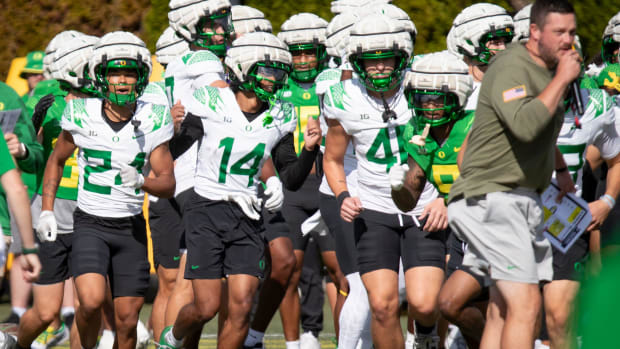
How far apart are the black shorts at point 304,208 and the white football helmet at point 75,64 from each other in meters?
1.70

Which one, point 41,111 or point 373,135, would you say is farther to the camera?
point 41,111

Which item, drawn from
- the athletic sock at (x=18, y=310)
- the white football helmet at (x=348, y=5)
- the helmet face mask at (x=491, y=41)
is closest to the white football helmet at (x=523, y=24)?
the helmet face mask at (x=491, y=41)

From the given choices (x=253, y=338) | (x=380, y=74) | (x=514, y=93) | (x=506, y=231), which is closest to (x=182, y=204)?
(x=253, y=338)

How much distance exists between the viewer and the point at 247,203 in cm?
643

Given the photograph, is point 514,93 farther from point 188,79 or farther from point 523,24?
point 188,79

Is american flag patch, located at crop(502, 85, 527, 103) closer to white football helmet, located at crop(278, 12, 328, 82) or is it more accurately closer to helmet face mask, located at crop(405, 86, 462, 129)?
helmet face mask, located at crop(405, 86, 462, 129)

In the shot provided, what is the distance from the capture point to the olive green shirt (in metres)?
4.67

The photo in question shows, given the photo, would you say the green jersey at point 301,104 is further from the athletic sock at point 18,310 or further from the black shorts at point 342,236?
the athletic sock at point 18,310

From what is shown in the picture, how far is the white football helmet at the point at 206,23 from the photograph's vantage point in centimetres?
755

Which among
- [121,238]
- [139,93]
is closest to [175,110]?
[139,93]

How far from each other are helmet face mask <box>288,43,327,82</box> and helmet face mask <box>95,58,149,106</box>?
78.0 inches

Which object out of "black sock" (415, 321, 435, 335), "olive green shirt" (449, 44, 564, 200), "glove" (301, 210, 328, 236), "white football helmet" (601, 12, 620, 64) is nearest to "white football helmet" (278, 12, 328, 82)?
"glove" (301, 210, 328, 236)

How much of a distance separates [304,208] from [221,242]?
1416 mm

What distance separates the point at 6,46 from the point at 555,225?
8.19 metres
